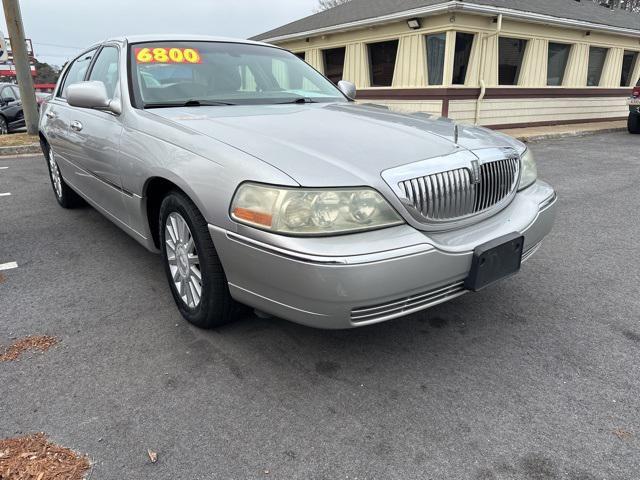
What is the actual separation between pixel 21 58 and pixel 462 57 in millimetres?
9923

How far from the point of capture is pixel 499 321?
2.81 m

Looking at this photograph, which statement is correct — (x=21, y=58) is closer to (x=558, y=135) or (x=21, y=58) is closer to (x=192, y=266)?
(x=192, y=266)

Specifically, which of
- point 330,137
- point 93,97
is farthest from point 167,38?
point 330,137

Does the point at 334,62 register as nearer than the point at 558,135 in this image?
No

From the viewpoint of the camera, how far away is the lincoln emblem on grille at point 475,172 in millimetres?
2318

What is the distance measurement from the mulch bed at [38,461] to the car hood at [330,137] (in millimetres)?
1375

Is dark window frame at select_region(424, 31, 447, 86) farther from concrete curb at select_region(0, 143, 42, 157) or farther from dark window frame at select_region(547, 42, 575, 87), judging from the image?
concrete curb at select_region(0, 143, 42, 157)

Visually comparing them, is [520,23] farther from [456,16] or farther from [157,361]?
[157,361]

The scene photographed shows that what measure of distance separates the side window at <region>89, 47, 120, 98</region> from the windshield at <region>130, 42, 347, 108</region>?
0.20m

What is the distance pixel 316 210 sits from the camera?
1.95 meters

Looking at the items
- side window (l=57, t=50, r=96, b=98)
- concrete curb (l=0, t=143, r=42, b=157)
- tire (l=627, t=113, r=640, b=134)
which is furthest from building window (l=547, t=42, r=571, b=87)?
concrete curb (l=0, t=143, r=42, b=157)

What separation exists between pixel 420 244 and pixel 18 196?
5587 mm

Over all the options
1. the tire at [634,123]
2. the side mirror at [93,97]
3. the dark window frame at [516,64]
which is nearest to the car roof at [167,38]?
the side mirror at [93,97]

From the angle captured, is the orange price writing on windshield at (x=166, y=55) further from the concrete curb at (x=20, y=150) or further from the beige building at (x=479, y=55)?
the beige building at (x=479, y=55)
